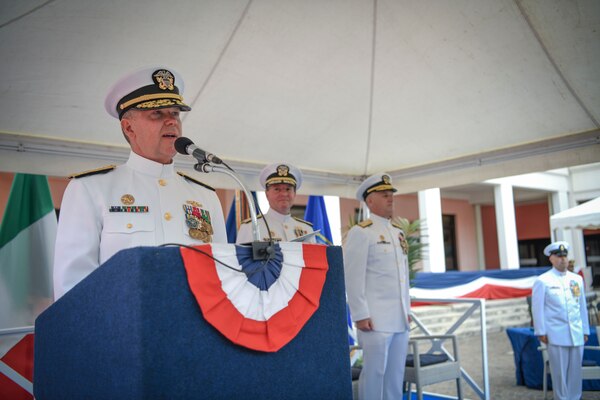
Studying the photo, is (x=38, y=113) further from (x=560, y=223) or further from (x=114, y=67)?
(x=560, y=223)

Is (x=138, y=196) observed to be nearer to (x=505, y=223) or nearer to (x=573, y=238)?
(x=505, y=223)

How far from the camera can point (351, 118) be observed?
168 inches

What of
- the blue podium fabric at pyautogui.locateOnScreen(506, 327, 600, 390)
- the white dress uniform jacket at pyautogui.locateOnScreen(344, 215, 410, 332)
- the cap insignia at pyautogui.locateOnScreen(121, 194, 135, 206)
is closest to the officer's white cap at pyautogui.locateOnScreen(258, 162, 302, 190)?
the white dress uniform jacket at pyautogui.locateOnScreen(344, 215, 410, 332)

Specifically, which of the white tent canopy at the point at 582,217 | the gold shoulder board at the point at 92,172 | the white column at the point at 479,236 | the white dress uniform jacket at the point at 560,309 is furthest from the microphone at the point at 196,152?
the white column at the point at 479,236

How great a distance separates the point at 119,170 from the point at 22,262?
243 centimetres

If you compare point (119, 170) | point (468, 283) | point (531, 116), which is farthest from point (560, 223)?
point (119, 170)

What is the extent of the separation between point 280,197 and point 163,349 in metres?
3.41

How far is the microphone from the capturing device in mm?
1523

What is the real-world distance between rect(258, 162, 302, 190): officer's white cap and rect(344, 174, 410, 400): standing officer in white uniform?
69 centimetres

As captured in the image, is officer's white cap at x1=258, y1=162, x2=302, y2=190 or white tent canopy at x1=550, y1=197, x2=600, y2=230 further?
white tent canopy at x1=550, y1=197, x2=600, y2=230

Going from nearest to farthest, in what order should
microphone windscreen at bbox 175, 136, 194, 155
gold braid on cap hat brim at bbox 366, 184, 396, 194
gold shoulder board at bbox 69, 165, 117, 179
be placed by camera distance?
microphone windscreen at bbox 175, 136, 194, 155 < gold shoulder board at bbox 69, 165, 117, 179 < gold braid on cap hat brim at bbox 366, 184, 396, 194

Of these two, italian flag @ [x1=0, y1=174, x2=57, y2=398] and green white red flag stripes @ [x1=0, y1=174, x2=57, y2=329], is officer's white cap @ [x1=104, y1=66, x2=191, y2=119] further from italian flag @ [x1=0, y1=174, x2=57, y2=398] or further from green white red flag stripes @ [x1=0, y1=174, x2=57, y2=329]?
green white red flag stripes @ [x1=0, y1=174, x2=57, y2=329]

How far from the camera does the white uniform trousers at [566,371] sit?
5.13 metres

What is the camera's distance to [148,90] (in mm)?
1890
